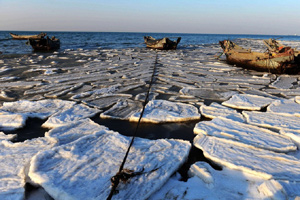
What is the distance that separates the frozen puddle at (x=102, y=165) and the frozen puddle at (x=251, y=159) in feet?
0.98

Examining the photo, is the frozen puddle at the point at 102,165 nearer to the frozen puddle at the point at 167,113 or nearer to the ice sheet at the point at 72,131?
the ice sheet at the point at 72,131

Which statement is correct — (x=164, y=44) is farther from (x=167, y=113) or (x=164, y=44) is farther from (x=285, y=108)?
(x=167, y=113)

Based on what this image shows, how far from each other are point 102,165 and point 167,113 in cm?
166

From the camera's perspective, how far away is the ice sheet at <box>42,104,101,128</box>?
309 centimetres

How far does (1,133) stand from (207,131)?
2872 millimetres

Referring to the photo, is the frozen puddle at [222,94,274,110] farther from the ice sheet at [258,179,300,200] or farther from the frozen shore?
the ice sheet at [258,179,300,200]

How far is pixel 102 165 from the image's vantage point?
2.03m

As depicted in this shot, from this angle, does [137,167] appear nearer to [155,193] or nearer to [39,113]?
[155,193]

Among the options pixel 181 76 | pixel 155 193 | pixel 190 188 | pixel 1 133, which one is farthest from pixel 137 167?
pixel 181 76

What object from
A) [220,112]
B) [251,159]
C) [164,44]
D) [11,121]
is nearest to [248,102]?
Result: [220,112]

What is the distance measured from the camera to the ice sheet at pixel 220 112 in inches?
130

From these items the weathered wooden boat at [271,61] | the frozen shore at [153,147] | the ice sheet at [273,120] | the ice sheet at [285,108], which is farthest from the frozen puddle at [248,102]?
the weathered wooden boat at [271,61]

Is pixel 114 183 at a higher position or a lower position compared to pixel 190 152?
higher

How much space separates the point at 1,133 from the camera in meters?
2.77
